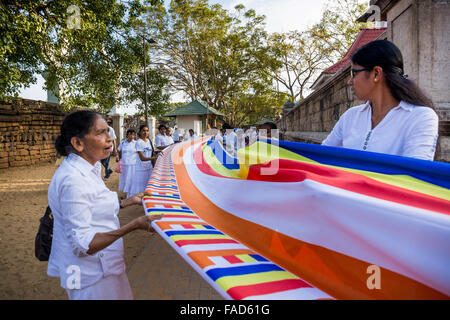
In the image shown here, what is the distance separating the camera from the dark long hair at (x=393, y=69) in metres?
1.53

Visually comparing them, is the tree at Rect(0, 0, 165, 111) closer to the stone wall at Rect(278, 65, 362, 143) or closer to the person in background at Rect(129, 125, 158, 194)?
the person in background at Rect(129, 125, 158, 194)

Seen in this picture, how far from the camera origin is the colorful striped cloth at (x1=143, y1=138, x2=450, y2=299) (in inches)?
33.3

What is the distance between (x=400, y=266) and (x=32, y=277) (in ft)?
12.0

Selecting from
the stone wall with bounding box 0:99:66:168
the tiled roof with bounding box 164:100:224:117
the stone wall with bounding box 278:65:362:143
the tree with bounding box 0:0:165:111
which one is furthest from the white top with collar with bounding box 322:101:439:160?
the tiled roof with bounding box 164:100:224:117

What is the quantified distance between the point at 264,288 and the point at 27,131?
46.3ft

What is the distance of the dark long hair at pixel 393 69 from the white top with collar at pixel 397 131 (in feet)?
0.19

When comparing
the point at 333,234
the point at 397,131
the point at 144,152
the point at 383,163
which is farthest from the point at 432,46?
the point at 144,152

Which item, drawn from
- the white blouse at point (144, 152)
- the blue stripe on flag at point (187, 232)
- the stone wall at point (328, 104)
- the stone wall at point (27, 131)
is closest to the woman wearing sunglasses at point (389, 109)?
the blue stripe on flag at point (187, 232)

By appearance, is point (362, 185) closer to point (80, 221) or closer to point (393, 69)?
point (393, 69)

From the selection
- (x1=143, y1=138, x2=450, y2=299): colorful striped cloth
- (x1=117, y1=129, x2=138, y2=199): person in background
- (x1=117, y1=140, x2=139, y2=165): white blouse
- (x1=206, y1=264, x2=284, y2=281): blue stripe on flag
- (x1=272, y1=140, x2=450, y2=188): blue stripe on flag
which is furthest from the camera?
(x1=117, y1=140, x2=139, y2=165): white blouse

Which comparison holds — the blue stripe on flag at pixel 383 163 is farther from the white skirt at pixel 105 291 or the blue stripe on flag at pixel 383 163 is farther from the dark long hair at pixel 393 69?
the white skirt at pixel 105 291

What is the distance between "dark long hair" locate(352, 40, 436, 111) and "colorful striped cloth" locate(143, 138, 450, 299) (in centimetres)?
42

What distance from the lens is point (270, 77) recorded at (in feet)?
89.2
